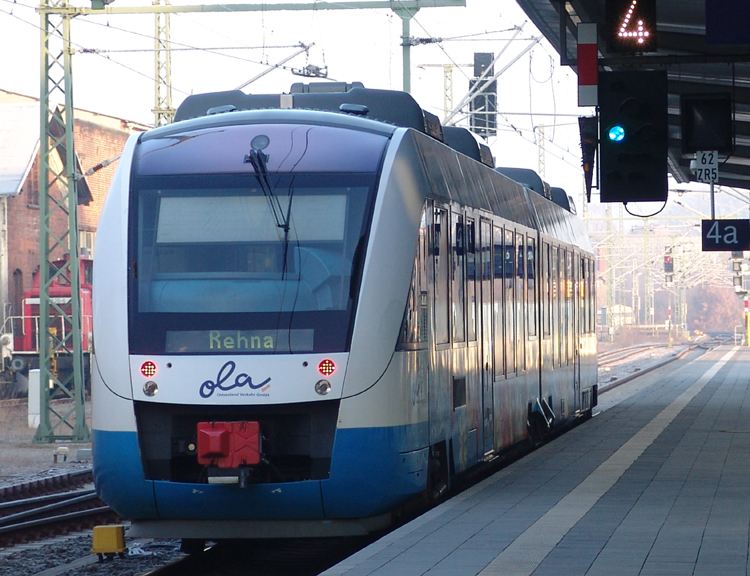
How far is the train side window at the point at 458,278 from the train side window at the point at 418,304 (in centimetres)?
100

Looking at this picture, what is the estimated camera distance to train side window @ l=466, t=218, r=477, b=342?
36.0ft

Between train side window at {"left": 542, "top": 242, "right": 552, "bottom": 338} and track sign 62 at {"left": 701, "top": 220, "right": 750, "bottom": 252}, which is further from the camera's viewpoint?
track sign 62 at {"left": 701, "top": 220, "right": 750, "bottom": 252}

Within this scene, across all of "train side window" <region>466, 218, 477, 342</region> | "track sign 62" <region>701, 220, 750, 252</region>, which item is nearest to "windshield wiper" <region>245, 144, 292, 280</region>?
"train side window" <region>466, 218, 477, 342</region>

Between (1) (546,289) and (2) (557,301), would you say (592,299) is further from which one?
(1) (546,289)

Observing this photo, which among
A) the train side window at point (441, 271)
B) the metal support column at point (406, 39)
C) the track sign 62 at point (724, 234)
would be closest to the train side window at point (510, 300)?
the train side window at point (441, 271)

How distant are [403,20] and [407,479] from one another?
1348 centimetres

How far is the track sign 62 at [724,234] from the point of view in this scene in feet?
69.8

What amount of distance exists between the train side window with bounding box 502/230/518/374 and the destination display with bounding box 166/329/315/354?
177 inches

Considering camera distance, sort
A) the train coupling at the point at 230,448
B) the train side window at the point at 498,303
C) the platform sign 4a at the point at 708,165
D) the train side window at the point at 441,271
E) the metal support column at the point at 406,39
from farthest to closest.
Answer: the metal support column at the point at 406,39
the platform sign 4a at the point at 708,165
the train side window at the point at 498,303
the train side window at the point at 441,271
the train coupling at the point at 230,448

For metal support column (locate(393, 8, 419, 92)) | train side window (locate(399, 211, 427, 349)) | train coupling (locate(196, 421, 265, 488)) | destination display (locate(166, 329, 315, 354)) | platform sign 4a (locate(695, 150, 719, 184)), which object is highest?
metal support column (locate(393, 8, 419, 92))

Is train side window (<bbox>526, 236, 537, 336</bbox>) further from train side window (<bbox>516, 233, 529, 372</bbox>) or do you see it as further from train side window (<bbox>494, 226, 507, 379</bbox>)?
train side window (<bbox>494, 226, 507, 379</bbox>)

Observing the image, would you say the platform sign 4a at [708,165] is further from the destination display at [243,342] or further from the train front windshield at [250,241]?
the destination display at [243,342]

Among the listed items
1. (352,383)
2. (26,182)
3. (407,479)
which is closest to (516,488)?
(407,479)

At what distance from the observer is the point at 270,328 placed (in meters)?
8.57
